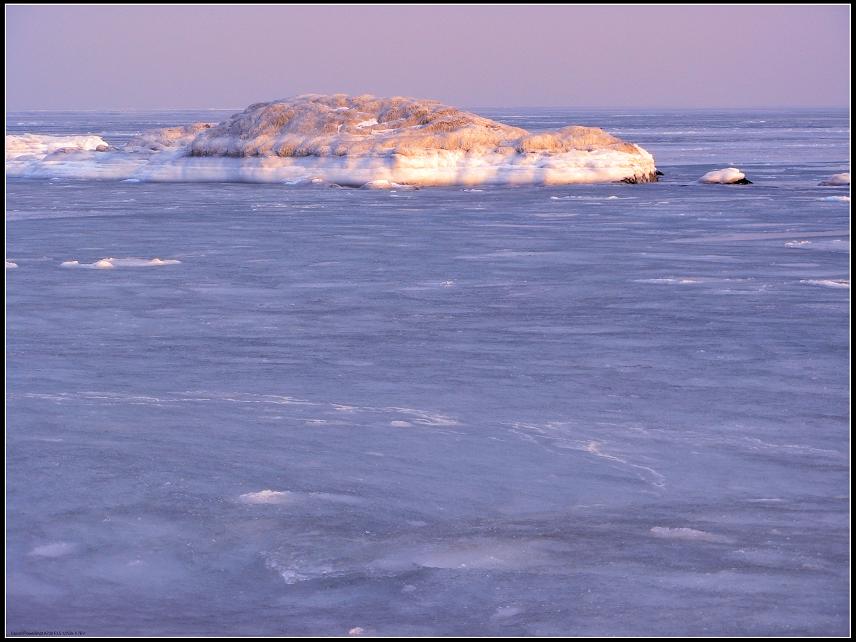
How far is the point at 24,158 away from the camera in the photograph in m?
47.8

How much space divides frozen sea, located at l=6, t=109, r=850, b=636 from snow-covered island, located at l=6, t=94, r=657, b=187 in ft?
65.5

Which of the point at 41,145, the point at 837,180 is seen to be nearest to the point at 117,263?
the point at 837,180

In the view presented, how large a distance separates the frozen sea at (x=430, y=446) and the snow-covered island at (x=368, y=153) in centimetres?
1996

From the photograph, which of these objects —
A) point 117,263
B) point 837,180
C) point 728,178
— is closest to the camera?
point 117,263

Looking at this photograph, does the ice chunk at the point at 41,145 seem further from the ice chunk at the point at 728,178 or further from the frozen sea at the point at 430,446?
the frozen sea at the point at 430,446

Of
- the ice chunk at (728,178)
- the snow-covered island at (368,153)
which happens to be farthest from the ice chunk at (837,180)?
the snow-covered island at (368,153)

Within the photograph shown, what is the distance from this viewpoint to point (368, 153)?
40.2 m

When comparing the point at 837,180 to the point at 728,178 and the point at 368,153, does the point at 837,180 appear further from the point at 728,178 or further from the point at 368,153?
the point at 368,153

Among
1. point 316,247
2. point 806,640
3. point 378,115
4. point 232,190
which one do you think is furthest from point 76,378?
point 378,115

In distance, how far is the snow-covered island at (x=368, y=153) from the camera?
39000 mm

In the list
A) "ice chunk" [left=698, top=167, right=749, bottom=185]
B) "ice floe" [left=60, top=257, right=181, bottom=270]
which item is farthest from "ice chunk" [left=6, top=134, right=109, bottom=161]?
"ice floe" [left=60, top=257, right=181, bottom=270]

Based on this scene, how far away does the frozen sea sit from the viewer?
6.13 meters

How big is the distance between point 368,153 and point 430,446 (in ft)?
105

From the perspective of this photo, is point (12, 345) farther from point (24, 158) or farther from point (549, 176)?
point (24, 158)
